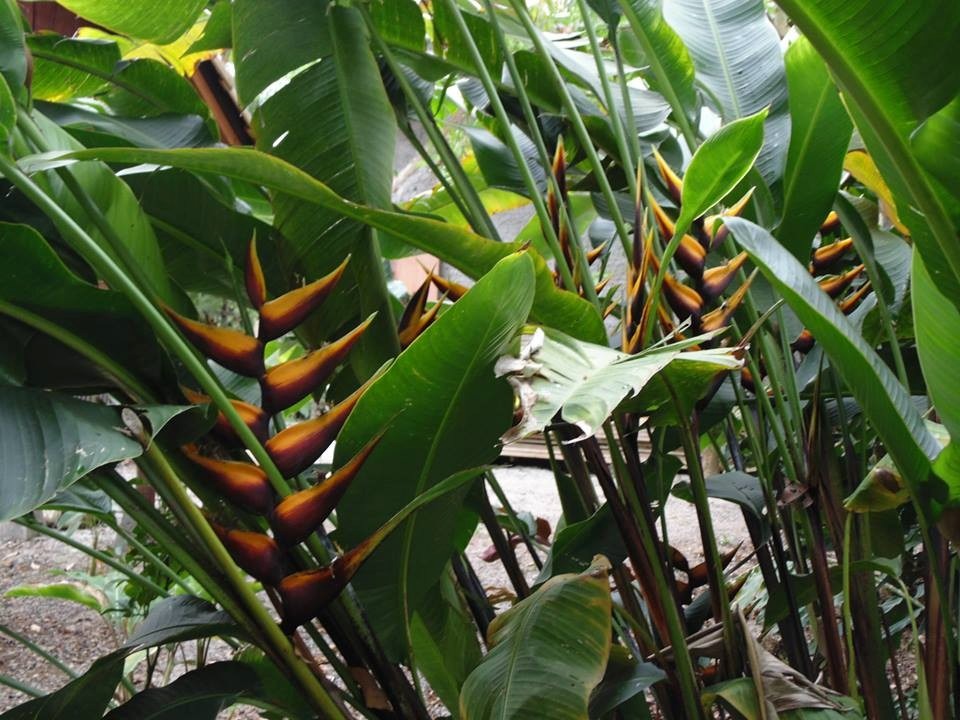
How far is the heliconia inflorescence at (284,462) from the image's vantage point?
573 millimetres

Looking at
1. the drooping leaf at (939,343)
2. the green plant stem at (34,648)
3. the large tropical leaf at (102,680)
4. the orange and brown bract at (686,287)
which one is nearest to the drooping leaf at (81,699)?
the large tropical leaf at (102,680)

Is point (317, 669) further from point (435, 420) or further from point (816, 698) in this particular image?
point (816, 698)

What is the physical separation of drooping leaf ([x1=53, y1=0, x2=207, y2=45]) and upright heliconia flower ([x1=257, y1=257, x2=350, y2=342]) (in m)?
0.34

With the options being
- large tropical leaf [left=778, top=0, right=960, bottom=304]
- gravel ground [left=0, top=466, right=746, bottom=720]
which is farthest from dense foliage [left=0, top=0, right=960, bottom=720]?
gravel ground [left=0, top=466, right=746, bottom=720]

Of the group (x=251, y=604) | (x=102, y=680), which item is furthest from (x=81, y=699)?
(x=251, y=604)

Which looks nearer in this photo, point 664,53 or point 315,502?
point 315,502

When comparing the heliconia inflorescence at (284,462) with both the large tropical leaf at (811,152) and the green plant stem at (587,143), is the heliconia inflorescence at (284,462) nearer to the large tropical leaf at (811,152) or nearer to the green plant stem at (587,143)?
the green plant stem at (587,143)

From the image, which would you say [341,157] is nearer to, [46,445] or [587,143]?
[587,143]

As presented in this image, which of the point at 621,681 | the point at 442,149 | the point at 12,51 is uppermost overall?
the point at 12,51

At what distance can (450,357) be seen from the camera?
1.84 feet

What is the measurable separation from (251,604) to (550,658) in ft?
0.69

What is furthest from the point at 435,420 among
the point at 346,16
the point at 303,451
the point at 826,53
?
the point at 346,16

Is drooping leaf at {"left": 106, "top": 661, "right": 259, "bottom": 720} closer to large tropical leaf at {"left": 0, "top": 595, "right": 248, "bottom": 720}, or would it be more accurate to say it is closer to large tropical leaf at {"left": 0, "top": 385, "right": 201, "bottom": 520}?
large tropical leaf at {"left": 0, "top": 595, "right": 248, "bottom": 720}

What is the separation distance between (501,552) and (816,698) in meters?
0.35
